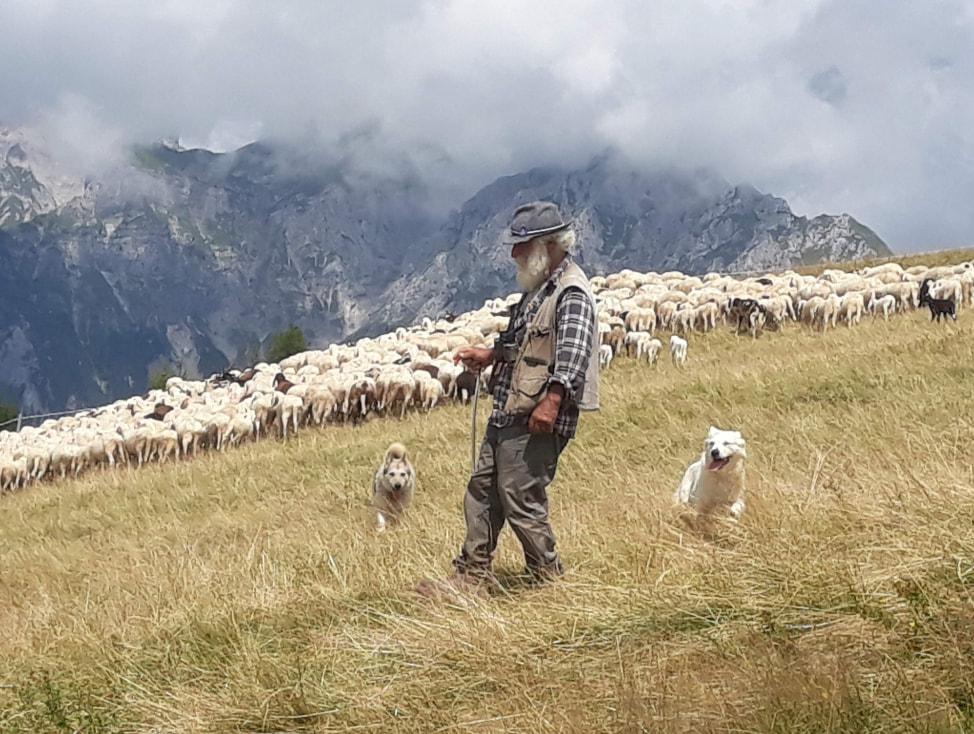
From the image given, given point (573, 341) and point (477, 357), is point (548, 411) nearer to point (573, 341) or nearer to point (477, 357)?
point (573, 341)

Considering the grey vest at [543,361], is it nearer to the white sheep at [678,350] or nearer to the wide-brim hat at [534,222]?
the wide-brim hat at [534,222]

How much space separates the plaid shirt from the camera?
4.88m

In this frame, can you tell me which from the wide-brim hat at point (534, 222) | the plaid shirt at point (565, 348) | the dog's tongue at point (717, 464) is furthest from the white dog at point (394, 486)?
the wide-brim hat at point (534, 222)

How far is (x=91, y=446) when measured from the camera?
63.2ft

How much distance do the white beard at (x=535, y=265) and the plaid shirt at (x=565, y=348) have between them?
0.15 ft

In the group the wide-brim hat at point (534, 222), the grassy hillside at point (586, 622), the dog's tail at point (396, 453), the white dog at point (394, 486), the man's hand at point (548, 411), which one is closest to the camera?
the grassy hillside at point (586, 622)

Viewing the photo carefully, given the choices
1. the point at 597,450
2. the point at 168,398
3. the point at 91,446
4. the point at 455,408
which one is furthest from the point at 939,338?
the point at 168,398

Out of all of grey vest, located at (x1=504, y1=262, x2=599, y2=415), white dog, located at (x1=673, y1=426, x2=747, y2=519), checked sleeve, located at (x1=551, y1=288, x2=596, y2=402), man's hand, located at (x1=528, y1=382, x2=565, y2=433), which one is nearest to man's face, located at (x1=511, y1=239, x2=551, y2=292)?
grey vest, located at (x1=504, y1=262, x2=599, y2=415)

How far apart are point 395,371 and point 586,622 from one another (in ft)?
46.8

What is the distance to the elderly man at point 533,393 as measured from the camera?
494 centimetres

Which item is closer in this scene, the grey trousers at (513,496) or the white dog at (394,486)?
the grey trousers at (513,496)

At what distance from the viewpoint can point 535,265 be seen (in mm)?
5258

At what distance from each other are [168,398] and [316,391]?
7.47 m

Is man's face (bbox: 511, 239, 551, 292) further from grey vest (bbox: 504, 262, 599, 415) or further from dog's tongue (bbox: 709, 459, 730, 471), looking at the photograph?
dog's tongue (bbox: 709, 459, 730, 471)
